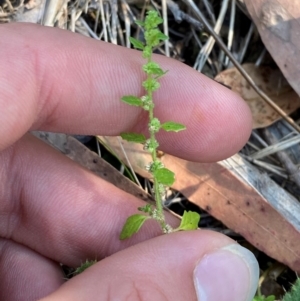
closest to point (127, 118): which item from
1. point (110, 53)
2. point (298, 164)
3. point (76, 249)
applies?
point (110, 53)

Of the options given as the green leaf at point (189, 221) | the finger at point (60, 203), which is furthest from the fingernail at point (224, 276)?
the finger at point (60, 203)

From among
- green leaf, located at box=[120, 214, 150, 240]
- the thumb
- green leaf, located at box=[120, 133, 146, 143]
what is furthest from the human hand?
green leaf, located at box=[120, 133, 146, 143]

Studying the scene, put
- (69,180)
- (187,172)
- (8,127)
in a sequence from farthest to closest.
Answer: (187,172)
(69,180)
(8,127)

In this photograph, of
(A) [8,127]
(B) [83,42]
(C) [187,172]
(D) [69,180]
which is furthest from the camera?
(C) [187,172]

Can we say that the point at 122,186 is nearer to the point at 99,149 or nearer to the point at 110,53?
the point at 99,149

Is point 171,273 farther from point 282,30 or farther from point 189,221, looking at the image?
point 282,30

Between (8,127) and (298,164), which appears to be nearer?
(8,127)

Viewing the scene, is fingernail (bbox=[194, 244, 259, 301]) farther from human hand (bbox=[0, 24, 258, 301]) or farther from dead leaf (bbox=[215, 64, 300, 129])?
dead leaf (bbox=[215, 64, 300, 129])

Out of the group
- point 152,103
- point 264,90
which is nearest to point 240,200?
point 264,90
